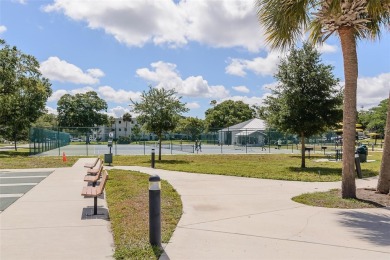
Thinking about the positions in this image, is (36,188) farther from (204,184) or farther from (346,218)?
(346,218)

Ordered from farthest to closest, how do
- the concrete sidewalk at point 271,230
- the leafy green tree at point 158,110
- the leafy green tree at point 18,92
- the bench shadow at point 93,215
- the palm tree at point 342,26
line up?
the leafy green tree at point 18,92 < the leafy green tree at point 158,110 < the palm tree at point 342,26 < the bench shadow at point 93,215 < the concrete sidewalk at point 271,230

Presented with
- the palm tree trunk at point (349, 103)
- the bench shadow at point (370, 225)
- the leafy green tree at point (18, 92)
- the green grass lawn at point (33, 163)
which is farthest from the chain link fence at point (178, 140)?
the bench shadow at point (370, 225)

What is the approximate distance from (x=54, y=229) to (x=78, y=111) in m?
97.8

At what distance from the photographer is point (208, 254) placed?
4938mm

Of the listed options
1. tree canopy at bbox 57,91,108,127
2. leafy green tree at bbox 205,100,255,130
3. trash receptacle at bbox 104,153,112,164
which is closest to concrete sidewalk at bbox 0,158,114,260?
trash receptacle at bbox 104,153,112,164

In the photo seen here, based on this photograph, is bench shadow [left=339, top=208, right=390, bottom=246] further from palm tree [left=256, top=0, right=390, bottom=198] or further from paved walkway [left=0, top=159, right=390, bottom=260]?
palm tree [left=256, top=0, right=390, bottom=198]

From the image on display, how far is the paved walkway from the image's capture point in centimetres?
504

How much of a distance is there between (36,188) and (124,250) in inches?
272

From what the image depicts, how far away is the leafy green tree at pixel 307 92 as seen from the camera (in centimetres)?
1666

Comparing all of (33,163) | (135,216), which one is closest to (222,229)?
(135,216)

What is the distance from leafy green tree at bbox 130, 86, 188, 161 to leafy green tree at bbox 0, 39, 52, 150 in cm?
1541

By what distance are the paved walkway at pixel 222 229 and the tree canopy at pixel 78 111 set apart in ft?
307

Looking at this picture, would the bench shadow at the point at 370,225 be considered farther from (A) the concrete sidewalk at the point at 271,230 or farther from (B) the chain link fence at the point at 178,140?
(B) the chain link fence at the point at 178,140

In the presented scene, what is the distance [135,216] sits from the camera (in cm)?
703
